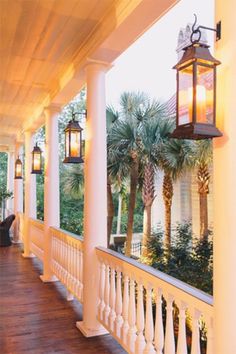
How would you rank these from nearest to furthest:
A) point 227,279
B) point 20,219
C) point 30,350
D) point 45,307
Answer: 1. point 227,279
2. point 30,350
3. point 45,307
4. point 20,219

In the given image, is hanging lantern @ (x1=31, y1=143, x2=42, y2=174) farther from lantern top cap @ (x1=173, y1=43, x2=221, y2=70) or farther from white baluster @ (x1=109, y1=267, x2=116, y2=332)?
lantern top cap @ (x1=173, y1=43, x2=221, y2=70)

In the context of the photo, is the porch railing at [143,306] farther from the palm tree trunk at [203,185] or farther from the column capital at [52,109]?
the palm tree trunk at [203,185]

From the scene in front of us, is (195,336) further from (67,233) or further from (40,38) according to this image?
(67,233)

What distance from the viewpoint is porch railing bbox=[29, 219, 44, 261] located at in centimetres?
633

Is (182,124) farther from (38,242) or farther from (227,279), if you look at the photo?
(38,242)

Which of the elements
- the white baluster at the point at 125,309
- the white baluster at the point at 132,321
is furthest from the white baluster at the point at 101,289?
the white baluster at the point at 132,321

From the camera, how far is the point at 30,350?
9.77 feet

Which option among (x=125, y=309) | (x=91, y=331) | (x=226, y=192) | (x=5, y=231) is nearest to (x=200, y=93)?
(x=226, y=192)

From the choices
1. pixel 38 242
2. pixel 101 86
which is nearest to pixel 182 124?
pixel 101 86

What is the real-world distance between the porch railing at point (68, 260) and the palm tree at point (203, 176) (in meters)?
2.42

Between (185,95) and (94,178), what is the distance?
1.94 metres

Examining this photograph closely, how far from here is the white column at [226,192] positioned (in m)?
1.50

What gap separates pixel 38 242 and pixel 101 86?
4.04 m

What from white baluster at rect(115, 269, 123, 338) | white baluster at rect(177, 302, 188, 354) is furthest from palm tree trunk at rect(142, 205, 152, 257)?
white baluster at rect(177, 302, 188, 354)
